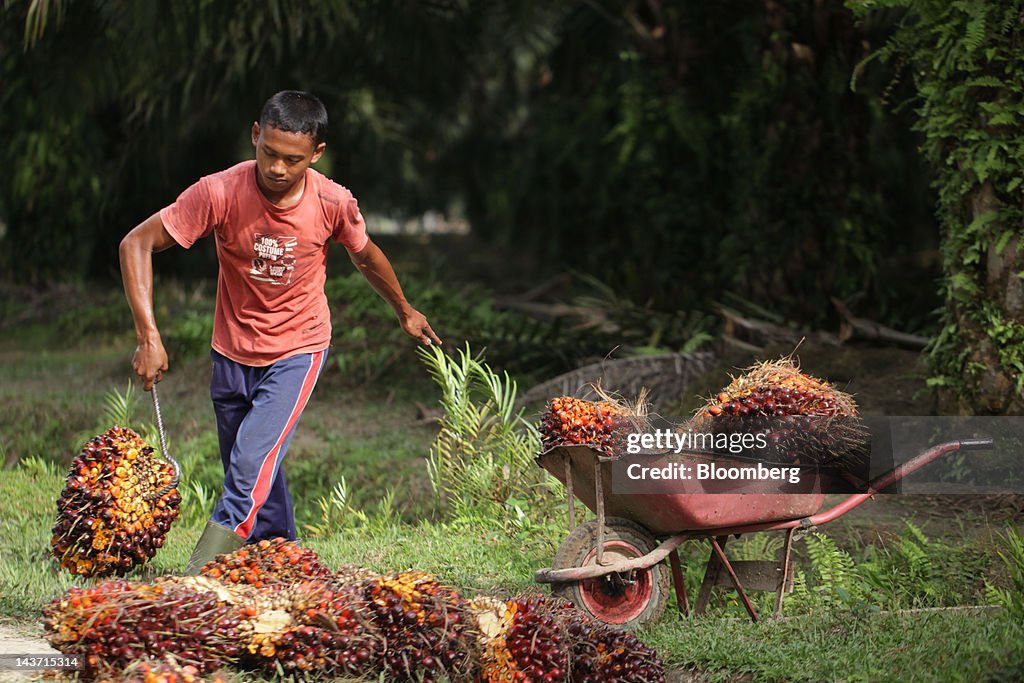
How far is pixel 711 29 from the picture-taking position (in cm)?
1009

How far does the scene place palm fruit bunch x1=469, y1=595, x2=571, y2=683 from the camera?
11.8ft

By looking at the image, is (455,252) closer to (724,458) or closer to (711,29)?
(711,29)

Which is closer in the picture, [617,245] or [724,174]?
[724,174]

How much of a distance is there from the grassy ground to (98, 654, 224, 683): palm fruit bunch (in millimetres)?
1006

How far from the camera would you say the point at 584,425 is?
4125 millimetres

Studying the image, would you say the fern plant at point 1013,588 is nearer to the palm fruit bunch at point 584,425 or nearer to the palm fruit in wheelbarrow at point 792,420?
the palm fruit in wheelbarrow at point 792,420

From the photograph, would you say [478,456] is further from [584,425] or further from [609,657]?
[609,657]

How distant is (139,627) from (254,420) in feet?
3.73

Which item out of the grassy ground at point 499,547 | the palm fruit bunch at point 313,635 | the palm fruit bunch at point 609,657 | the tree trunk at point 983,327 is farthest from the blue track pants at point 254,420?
the tree trunk at point 983,327

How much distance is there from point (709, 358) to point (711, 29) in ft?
12.0

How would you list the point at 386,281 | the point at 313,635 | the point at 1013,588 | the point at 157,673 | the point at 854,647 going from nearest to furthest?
the point at 157,673, the point at 313,635, the point at 854,647, the point at 1013,588, the point at 386,281

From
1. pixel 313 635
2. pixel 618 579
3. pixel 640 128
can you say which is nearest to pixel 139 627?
pixel 313 635

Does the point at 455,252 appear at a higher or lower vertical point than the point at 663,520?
higher

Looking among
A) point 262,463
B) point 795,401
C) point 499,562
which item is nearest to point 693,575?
point 499,562
